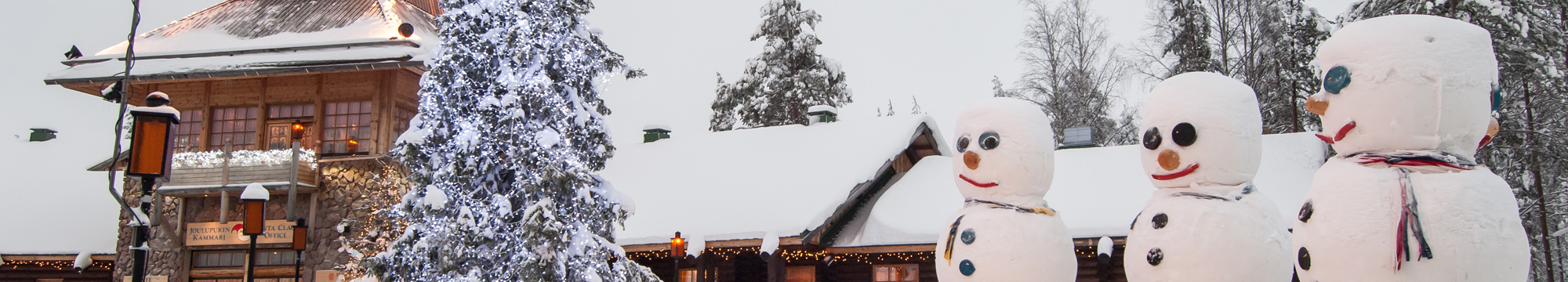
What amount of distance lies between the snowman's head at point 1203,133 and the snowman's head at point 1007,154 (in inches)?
44.8

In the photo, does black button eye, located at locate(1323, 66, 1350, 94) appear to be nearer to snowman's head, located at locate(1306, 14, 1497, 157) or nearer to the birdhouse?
snowman's head, located at locate(1306, 14, 1497, 157)

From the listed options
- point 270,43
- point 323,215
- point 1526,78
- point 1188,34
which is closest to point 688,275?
point 323,215

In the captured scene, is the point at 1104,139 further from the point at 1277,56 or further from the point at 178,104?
the point at 178,104

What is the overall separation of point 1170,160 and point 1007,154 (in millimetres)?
1355

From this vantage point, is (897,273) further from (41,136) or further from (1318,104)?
(41,136)

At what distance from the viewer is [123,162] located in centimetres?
1638

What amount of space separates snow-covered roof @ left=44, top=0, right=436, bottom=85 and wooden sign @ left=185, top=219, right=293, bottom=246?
2.29 meters

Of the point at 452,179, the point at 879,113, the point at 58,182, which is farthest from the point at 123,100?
the point at 879,113

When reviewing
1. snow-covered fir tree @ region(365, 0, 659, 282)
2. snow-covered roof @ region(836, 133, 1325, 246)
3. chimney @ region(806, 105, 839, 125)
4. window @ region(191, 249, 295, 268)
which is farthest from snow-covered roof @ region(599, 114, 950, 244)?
window @ region(191, 249, 295, 268)

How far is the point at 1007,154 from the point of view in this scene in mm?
7285

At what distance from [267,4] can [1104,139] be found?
19.2 m

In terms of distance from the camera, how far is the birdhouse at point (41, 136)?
742 inches

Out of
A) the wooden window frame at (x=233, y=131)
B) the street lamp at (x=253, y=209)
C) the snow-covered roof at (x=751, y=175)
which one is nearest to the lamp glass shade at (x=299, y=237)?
the street lamp at (x=253, y=209)

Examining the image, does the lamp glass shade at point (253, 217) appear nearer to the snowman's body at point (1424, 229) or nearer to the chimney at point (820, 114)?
the chimney at point (820, 114)
